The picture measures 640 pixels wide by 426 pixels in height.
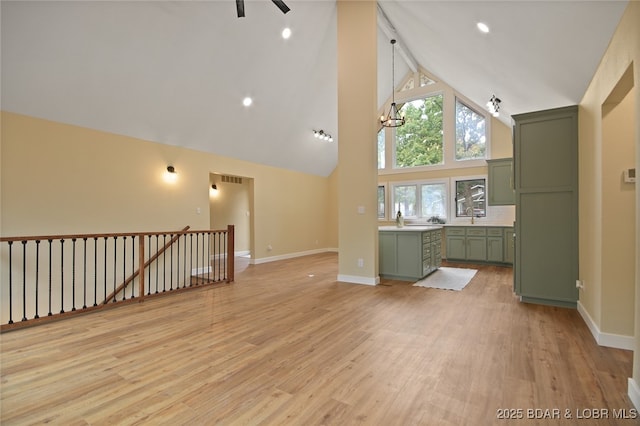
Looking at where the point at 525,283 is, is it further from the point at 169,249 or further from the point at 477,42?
the point at 169,249

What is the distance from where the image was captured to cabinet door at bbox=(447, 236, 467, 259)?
6.92 meters

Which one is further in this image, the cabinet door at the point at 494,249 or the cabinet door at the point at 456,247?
the cabinet door at the point at 456,247

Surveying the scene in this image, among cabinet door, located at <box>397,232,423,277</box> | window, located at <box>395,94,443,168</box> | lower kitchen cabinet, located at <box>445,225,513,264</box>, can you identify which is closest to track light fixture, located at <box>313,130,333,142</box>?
window, located at <box>395,94,443,168</box>

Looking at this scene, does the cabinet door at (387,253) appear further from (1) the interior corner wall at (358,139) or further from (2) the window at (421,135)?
(2) the window at (421,135)

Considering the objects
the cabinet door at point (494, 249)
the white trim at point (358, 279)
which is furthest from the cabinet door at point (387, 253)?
the cabinet door at point (494, 249)

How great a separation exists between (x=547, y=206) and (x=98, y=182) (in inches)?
250

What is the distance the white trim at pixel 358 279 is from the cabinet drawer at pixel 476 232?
320 cm

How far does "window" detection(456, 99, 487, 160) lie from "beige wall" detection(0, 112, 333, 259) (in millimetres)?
5246

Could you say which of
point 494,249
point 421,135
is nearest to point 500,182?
point 494,249

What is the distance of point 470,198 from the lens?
730 cm

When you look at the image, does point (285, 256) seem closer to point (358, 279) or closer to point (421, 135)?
point (358, 279)

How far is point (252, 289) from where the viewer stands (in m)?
4.64

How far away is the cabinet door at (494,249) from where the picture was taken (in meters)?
6.45

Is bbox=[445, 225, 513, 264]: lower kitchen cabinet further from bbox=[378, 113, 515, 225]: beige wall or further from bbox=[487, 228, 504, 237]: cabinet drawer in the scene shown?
bbox=[378, 113, 515, 225]: beige wall
